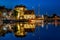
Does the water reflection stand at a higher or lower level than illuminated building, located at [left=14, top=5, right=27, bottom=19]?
lower

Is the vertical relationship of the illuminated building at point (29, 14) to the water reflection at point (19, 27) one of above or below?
above

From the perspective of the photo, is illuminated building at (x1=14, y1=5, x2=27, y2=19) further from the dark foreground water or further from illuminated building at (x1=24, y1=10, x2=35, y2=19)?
the dark foreground water

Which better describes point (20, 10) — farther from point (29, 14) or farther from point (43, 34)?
point (43, 34)

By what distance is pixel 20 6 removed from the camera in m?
2.78

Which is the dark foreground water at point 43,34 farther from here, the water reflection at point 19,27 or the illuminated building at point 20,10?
the illuminated building at point 20,10

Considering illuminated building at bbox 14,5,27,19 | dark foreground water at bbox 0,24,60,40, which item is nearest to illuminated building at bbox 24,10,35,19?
illuminated building at bbox 14,5,27,19

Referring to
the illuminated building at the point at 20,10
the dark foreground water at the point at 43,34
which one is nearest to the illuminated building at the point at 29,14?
the illuminated building at the point at 20,10

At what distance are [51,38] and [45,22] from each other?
0.19 m

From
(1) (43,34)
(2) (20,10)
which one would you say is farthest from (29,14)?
(1) (43,34)

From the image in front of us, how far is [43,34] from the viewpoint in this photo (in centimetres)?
278

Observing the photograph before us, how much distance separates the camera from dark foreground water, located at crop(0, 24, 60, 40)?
2758 mm

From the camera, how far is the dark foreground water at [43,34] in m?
2.76

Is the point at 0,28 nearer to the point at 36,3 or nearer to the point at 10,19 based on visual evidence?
the point at 10,19

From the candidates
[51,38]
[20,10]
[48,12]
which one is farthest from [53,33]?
[20,10]
